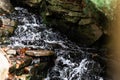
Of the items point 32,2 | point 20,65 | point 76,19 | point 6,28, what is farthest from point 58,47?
point 32,2

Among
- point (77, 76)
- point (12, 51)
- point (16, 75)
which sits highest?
point (12, 51)

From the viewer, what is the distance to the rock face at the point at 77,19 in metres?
8.01

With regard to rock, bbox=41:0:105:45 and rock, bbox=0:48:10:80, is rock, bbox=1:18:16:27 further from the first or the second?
rock, bbox=0:48:10:80

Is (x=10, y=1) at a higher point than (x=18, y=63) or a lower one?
higher

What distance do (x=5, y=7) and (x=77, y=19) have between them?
11.5 ft

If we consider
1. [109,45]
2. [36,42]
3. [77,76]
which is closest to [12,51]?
[36,42]

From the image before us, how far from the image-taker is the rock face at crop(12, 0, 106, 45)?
8008 millimetres

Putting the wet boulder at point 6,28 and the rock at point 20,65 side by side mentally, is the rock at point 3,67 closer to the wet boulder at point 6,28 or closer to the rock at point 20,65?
the rock at point 20,65

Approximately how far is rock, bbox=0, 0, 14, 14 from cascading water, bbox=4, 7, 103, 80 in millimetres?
305

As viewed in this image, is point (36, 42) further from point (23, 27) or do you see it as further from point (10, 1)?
point (10, 1)

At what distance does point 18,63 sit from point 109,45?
336 cm

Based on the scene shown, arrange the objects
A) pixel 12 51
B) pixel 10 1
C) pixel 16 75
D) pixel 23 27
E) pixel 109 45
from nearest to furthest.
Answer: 1. pixel 16 75
2. pixel 12 51
3. pixel 109 45
4. pixel 23 27
5. pixel 10 1

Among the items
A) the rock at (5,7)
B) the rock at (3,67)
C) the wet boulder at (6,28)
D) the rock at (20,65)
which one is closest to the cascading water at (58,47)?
the wet boulder at (6,28)

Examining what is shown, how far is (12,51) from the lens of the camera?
6.95 metres
